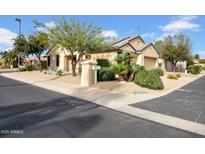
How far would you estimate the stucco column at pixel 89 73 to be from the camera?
1509 centimetres

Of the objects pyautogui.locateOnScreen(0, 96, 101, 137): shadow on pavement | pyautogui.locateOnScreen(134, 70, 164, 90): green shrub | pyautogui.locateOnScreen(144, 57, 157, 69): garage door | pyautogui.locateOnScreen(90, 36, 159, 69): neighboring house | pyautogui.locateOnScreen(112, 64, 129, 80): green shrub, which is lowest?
pyautogui.locateOnScreen(0, 96, 101, 137): shadow on pavement

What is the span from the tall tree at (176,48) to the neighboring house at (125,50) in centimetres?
252

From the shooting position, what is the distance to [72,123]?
6.32 m

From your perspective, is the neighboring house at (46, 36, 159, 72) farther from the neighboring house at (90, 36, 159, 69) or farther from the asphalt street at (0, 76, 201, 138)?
the asphalt street at (0, 76, 201, 138)

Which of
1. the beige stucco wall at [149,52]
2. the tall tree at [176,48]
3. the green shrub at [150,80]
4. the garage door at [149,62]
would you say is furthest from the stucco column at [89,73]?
the tall tree at [176,48]

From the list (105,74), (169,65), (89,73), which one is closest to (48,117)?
(89,73)

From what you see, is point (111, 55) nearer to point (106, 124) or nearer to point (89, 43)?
point (89, 43)

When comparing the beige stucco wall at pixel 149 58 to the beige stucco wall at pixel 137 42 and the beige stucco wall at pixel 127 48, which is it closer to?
the beige stucco wall at pixel 137 42

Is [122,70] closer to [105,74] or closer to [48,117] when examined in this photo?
[105,74]

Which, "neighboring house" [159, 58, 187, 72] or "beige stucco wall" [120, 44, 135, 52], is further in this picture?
"neighboring house" [159, 58, 187, 72]

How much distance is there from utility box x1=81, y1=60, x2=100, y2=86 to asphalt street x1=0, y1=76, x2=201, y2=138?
649 cm

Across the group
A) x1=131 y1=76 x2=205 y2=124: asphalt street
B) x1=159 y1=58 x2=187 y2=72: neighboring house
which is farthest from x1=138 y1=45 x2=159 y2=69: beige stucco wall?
x1=131 y1=76 x2=205 y2=124: asphalt street

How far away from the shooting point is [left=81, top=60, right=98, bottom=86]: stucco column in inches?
594

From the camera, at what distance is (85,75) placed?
15.2 m
